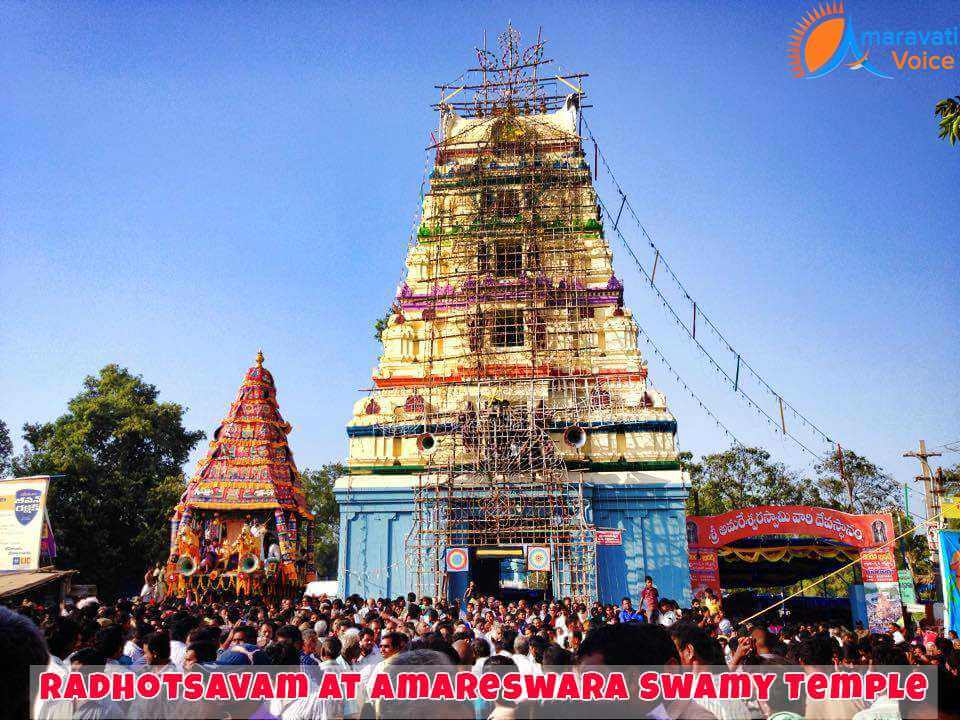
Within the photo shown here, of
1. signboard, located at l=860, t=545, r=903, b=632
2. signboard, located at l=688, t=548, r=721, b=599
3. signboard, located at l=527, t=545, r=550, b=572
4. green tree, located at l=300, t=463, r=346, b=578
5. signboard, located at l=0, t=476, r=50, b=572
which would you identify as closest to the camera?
signboard, located at l=527, t=545, r=550, b=572

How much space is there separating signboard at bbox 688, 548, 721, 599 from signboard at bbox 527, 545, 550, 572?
4613 millimetres

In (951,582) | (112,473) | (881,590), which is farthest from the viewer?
(112,473)

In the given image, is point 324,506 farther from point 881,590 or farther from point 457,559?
point 881,590

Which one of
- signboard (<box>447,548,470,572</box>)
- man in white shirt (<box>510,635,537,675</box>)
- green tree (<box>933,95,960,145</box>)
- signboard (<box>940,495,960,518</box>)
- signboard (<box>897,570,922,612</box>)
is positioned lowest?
signboard (<box>897,570,922,612</box>)

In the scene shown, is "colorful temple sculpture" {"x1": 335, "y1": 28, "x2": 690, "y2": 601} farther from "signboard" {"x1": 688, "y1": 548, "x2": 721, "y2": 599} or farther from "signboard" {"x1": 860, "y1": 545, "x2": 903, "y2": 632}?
"signboard" {"x1": 860, "y1": 545, "x2": 903, "y2": 632}

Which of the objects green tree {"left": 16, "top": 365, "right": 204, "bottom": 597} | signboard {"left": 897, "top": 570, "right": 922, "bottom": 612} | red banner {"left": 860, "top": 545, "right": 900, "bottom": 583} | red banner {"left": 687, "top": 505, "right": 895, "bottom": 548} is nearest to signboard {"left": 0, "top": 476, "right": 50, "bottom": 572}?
green tree {"left": 16, "top": 365, "right": 204, "bottom": 597}

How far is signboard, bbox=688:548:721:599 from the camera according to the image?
832 inches

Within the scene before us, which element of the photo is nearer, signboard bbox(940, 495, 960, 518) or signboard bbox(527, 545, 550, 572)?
signboard bbox(940, 495, 960, 518)

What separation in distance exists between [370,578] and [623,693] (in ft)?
62.9

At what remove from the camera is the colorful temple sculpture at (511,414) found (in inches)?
818

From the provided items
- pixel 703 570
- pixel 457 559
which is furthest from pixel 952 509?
pixel 457 559

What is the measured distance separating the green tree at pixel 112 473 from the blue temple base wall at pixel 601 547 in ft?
51.8

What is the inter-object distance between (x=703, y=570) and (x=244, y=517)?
47.5ft

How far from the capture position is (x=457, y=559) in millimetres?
19891
